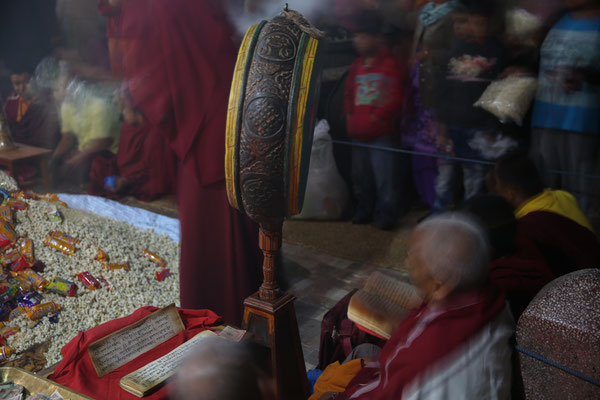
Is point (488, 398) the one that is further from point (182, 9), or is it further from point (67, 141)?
point (67, 141)

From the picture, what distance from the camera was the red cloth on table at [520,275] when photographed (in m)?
1.92

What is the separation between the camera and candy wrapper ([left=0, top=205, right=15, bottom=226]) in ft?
10.9

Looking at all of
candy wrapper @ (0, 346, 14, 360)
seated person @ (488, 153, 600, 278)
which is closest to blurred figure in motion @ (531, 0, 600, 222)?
seated person @ (488, 153, 600, 278)

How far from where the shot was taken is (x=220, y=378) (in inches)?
46.9

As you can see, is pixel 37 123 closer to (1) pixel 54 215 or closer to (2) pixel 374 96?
(1) pixel 54 215

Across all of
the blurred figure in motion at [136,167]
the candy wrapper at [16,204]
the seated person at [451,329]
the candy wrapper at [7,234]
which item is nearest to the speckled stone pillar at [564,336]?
the seated person at [451,329]

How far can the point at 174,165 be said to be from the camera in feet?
16.6

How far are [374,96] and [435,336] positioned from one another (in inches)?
129

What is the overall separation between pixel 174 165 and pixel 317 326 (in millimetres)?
2724

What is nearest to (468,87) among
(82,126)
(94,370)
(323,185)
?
(323,185)

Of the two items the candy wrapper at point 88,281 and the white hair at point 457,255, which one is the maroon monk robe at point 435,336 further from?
the candy wrapper at point 88,281

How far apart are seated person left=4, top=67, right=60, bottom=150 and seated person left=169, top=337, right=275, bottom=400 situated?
4041mm

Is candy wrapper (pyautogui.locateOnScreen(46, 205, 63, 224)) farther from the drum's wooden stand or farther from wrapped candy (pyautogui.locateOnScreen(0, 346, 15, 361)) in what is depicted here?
the drum's wooden stand

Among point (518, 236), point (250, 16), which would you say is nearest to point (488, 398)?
point (518, 236)
